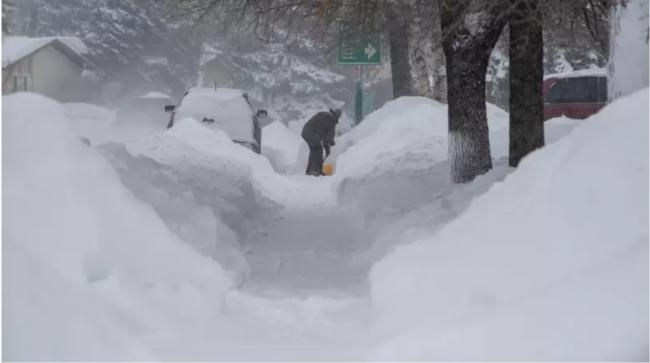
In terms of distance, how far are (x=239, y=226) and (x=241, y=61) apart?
20428mm

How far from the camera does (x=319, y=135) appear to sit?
60.7 ft

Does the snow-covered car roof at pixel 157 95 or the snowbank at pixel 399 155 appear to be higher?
the snow-covered car roof at pixel 157 95

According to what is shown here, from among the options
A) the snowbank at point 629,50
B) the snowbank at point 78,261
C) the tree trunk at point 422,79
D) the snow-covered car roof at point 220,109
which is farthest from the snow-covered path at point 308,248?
the tree trunk at point 422,79

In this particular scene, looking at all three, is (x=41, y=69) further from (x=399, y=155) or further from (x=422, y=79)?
(x=422, y=79)

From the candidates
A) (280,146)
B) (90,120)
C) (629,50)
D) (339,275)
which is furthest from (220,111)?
(629,50)

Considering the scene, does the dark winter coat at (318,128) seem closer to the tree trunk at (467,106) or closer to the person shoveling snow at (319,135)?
the person shoveling snow at (319,135)

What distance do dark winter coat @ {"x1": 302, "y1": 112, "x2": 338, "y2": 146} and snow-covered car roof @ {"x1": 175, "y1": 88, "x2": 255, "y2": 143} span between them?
1.09m

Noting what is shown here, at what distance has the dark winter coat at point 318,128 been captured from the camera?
18438 millimetres

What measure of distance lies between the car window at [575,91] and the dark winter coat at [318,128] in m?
4.70

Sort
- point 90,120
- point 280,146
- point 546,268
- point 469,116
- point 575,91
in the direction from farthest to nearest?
point 280,146, point 575,91, point 469,116, point 90,120, point 546,268

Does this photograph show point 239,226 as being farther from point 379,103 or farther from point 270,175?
point 379,103

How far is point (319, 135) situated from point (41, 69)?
11.8m

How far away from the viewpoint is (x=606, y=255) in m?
5.34

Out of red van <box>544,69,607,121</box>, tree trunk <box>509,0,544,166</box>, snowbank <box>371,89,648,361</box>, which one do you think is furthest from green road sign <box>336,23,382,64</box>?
snowbank <box>371,89,648,361</box>
